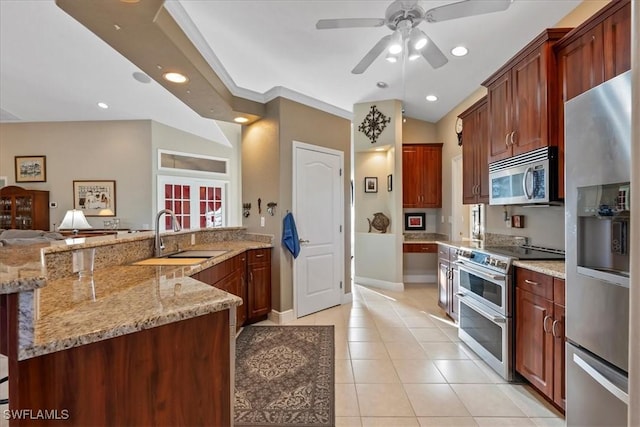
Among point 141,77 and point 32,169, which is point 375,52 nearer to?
point 141,77

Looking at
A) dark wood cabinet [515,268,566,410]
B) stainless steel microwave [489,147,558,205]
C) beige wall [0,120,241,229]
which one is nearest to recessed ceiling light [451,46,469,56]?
stainless steel microwave [489,147,558,205]

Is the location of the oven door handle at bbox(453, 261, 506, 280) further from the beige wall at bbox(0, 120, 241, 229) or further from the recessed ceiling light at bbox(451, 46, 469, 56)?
the beige wall at bbox(0, 120, 241, 229)

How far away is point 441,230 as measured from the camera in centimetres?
527

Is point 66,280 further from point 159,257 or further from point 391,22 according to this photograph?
point 391,22

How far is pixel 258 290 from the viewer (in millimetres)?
3350

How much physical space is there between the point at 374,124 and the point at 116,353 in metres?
4.72

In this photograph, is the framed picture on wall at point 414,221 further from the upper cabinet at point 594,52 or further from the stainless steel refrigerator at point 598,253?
the stainless steel refrigerator at point 598,253

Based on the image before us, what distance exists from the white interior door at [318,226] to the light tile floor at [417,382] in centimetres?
39

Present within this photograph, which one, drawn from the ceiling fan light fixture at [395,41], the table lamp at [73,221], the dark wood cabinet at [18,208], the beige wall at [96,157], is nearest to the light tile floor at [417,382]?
the ceiling fan light fixture at [395,41]

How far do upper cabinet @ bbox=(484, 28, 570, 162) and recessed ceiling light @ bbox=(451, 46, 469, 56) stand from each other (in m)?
0.64

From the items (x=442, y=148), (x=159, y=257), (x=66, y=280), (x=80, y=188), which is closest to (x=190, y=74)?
(x=159, y=257)

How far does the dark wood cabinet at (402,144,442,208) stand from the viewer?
5238 millimetres

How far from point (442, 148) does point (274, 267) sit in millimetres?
3732

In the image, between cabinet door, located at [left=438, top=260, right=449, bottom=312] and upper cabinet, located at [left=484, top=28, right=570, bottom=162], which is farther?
cabinet door, located at [left=438, top=260, right=449, bottom=312]
